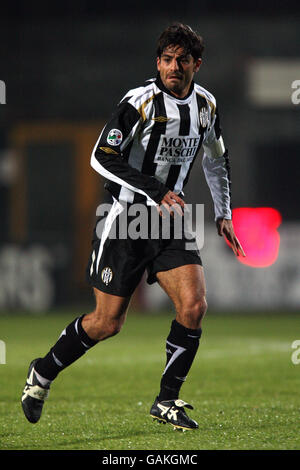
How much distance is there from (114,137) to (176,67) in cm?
47

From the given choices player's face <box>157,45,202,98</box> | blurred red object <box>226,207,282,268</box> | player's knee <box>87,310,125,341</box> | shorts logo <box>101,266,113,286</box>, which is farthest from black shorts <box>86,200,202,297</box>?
blurred red object <box>226,207,282,268</box>

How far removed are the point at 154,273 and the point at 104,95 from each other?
13.2 m

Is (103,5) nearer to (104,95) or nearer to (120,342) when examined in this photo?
(104,95)

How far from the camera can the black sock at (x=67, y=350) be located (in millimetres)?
4980

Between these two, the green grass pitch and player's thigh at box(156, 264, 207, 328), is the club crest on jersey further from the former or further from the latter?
the green grass pitch

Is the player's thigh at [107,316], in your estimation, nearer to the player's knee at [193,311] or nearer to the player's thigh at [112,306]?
the player's thigh at [112,306]

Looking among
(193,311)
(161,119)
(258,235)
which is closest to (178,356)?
(193,311)

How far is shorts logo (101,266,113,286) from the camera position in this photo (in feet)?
16.2

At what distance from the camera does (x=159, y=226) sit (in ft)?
16.3

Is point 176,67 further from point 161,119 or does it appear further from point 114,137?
point 114,137

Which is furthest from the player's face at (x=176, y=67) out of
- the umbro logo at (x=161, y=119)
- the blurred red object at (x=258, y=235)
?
the blurred red object at (x=258, y=235)

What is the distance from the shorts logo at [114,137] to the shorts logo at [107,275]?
0.64 meters

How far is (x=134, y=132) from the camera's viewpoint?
488cm
